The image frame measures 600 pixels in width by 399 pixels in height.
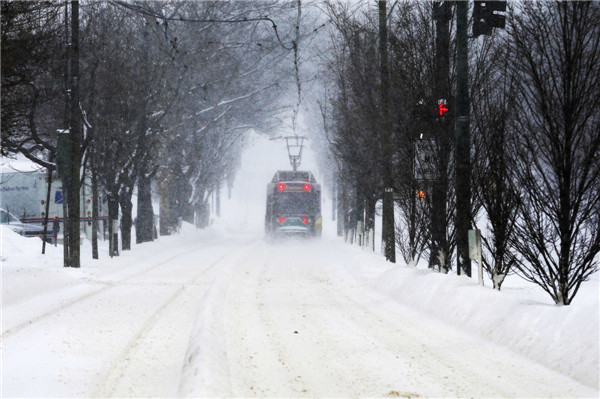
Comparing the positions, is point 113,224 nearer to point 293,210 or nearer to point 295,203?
point 293,210

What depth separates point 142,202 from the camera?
115 feet

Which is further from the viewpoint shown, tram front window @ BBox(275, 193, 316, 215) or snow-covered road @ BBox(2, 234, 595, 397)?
tram front window @ BBox(275, 193, 316, 215)

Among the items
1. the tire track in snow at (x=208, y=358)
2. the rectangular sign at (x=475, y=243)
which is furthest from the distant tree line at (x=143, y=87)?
the rectangular sign at (x=475, y=243)

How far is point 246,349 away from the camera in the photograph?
895cm

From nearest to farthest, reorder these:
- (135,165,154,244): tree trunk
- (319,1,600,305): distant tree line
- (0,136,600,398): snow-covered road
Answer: (0,136,600,398): snow-covered road, (319,1,600,305): distant tree line, (135,165,154,244): tree trunk

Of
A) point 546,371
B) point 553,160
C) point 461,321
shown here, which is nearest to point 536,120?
point 553,160

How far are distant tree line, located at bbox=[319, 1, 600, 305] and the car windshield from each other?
13.7m

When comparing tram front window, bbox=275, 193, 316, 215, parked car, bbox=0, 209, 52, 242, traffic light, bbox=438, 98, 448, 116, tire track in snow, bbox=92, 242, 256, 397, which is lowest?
tire track in snow, bbox=92, 242, 256, 397

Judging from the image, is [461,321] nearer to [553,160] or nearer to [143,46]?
[553,160]

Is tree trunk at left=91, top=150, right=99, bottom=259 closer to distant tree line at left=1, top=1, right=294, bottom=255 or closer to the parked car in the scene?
distant tree line at left=1, top=1, right=294, bottom=255

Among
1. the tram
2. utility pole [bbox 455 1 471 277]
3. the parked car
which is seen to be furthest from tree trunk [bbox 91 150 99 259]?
the tram

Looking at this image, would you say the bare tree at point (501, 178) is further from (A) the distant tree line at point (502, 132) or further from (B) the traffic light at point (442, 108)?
(B) the traffic light at point (442, 108)

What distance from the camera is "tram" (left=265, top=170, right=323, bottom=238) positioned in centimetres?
4062

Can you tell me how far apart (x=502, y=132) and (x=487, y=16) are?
2.54 m
